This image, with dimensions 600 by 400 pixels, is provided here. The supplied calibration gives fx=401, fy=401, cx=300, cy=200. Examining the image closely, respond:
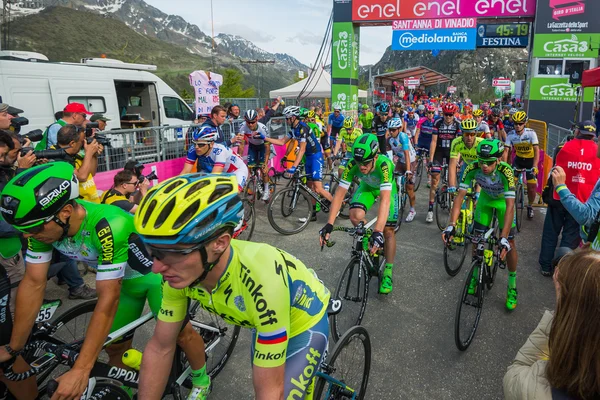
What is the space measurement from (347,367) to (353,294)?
1653 mm

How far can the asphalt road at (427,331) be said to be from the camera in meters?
3.45

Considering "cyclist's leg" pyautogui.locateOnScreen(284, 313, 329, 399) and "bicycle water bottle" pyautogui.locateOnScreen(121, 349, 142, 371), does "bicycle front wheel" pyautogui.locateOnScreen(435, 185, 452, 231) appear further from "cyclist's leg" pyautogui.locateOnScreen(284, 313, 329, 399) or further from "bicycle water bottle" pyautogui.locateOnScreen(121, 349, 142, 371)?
"bicycle water bottle" pyautogui.locateOnScreen(121, 349, 142, 371)

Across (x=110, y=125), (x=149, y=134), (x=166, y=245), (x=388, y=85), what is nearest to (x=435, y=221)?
(x=149, y=134)

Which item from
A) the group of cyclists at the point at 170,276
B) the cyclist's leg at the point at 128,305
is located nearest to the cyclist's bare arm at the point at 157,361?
the group of cyclists at the point at 170,276

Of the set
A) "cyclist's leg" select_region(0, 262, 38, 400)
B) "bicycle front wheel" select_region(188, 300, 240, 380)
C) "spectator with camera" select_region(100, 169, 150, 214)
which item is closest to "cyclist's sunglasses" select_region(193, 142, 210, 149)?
"spectator with camera" select_region(100, 169, 150, 214)

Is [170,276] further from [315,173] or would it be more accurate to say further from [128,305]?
[315,173]

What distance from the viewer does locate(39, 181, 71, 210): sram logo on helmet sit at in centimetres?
212

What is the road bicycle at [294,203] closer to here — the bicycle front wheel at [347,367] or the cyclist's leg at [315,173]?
the cyclist's leg at [315,173]

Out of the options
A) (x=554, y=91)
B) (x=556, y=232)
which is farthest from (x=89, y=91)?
(x=554, y=91)

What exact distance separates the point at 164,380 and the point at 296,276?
0.80 m

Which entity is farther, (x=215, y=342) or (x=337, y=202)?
(x=337, y=202)

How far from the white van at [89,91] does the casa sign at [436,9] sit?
1052cm

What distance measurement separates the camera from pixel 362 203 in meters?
5.10

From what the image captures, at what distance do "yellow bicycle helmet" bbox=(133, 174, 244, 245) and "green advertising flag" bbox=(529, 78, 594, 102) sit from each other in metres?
20.5
